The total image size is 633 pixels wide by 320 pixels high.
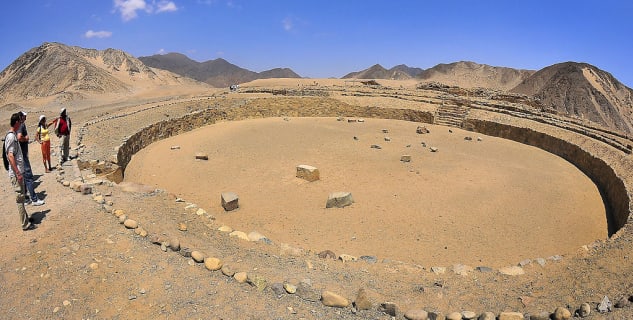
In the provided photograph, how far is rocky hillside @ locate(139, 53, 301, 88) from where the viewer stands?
62.5 meters

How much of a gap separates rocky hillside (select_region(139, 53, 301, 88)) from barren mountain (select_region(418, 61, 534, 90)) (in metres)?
24.1

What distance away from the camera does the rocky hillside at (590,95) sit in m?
29.3

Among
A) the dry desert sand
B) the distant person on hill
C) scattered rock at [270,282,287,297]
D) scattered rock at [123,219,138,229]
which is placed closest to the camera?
the dry desert sand

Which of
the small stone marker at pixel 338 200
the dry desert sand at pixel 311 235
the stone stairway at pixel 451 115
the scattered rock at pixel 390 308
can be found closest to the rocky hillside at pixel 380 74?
the stone stairway at pixel 451 115

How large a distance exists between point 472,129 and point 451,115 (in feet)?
5.05

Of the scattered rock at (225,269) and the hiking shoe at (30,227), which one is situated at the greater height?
the hiking shoe at (30,227)

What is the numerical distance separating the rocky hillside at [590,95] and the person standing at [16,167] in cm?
3087

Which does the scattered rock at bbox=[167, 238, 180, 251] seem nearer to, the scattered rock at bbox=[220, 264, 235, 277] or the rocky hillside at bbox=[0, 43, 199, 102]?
the scattered rock at bbox=[220, 264, 235, 277]

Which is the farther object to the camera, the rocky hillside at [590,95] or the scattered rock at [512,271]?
the rocky hillside at [590,95]

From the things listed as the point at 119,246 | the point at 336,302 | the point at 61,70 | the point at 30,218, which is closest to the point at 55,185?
the point at 30,218

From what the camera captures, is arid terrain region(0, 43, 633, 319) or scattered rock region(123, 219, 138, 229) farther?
scattered rock region(123, 219, 138, 229)

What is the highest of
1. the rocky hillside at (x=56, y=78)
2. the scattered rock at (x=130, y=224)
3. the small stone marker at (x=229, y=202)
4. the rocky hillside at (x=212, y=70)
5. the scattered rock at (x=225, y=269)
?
the rocky hillside at (x=212, y=70)

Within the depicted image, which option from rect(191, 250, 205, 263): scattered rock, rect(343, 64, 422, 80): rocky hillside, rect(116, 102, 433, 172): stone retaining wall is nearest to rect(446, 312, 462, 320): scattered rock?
rect(191, 250, 205, 263): scattered rock

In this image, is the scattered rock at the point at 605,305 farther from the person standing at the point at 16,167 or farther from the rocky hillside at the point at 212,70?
the rocky hillside at the point at 212,70
